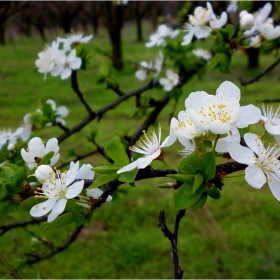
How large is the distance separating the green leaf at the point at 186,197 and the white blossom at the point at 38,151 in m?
0.26

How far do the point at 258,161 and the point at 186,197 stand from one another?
0.35 feet

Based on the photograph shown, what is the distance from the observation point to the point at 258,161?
2.03 feet

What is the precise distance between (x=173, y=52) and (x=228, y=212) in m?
1.97

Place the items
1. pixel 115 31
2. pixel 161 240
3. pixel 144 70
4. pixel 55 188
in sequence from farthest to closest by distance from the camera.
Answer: pixel 115 31 < pixel 161 240 < pixel 144 70 < pixel 55 188

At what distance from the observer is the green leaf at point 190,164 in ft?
1.97

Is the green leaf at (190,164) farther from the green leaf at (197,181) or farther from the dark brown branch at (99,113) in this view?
the dark brown branch at (99,113)

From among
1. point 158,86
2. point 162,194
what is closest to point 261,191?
point 162,194

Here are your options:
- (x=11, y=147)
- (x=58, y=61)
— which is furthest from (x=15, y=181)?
(x=58, y=61)

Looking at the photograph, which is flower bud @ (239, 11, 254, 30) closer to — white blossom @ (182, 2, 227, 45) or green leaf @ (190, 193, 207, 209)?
white blossom @ (182, 2, 227, 45)

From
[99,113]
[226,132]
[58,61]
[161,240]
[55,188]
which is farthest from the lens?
[161,240]

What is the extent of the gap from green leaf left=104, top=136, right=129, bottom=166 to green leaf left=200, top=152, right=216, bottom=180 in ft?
0.39

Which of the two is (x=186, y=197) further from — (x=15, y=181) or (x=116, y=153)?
(x=15, y=181)

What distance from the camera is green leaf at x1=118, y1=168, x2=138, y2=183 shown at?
2.05 feet

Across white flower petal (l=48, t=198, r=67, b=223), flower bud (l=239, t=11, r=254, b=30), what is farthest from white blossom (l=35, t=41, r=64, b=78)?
white flower petal (l=48, t=198, r=67, b=223)
